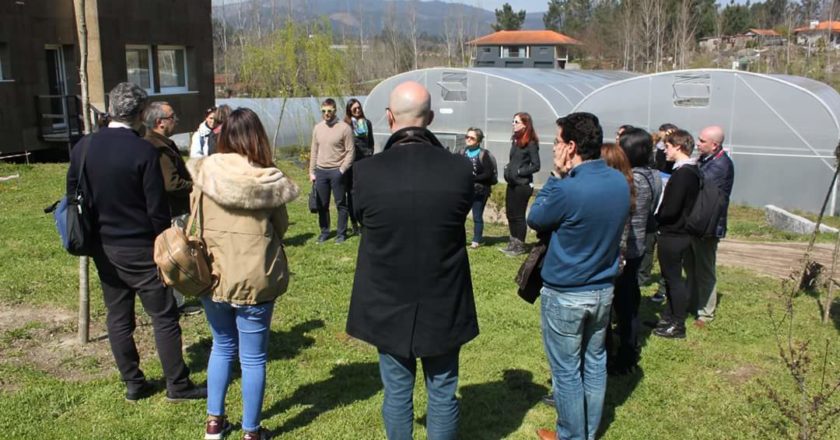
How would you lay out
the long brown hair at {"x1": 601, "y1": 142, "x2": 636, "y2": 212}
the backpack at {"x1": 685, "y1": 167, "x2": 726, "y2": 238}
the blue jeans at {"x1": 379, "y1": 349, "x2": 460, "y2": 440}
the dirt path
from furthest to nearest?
the dirt path < the backpack at {"x1": 685, "y1": 167, "x2": 726, "y2": 238} < the long brown hair at {"x1": 601, "y1": 142, "x2": 636, "y2": 212} < the blue jeans at {"x1": 379, "y1": 349, "x2": 460, "y2": 440}

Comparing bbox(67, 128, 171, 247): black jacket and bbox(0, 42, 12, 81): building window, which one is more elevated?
bbox(0, 42, 12, 81): building window

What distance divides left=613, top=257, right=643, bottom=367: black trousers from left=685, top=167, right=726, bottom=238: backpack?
2.59ft

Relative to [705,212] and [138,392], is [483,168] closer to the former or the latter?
[705,212]

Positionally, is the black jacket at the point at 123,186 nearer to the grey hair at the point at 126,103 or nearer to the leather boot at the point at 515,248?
the grey hair at the point at 126,103

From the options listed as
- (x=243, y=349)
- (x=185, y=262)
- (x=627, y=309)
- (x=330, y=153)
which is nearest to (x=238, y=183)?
(x=185, y=262)

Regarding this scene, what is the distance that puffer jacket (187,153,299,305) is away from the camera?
10.7 ft

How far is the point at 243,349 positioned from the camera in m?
3.40

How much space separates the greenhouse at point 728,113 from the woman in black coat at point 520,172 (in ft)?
28.3

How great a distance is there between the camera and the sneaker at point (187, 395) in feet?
13.1

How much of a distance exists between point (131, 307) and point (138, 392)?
0.54m

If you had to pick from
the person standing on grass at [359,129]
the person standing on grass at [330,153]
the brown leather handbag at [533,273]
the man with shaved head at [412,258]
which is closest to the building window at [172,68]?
the person standing on grass at [359,129]

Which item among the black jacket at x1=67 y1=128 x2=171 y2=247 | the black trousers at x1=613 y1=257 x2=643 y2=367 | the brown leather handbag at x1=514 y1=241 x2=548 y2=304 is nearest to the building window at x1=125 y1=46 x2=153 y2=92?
the black jacket at x1=67 y1=128 x2=171 y2=247

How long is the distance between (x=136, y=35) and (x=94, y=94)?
2.21 metres

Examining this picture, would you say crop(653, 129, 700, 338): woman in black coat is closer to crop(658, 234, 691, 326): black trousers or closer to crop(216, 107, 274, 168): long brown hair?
crop(658, 234, 691, 326): black trousers
